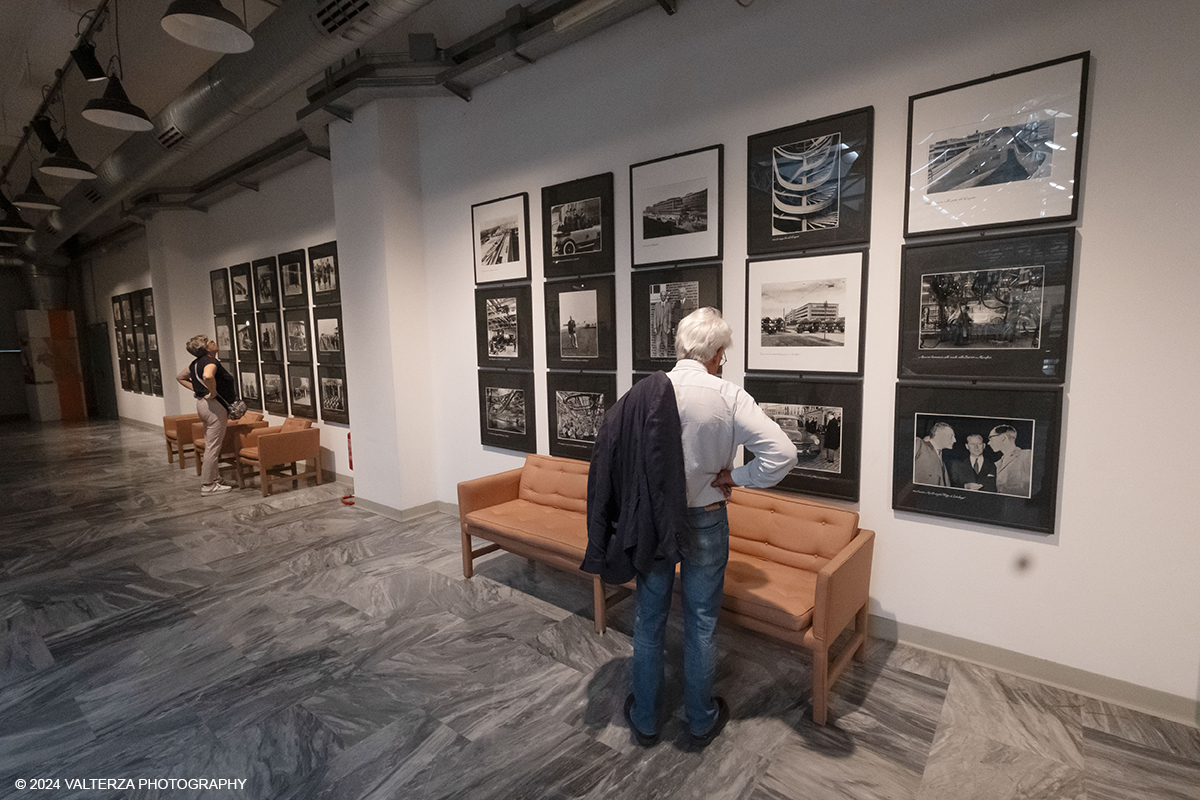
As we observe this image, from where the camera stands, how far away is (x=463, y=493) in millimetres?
4156

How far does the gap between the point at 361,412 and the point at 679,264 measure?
13.0ft

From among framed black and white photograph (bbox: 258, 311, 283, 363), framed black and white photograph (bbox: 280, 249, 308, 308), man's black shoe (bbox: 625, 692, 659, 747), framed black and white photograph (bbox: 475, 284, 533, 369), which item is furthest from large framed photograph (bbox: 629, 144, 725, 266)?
framed black and white photograph (bbox: 258, 311, 283, 363)

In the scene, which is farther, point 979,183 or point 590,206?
point 590,206

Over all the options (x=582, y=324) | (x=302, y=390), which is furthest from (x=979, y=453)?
(x=302, y=390)

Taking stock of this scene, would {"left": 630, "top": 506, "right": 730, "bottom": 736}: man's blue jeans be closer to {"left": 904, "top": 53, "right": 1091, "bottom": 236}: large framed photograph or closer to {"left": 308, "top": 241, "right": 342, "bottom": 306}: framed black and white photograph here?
{"left": 904, "top": 53, "right": 1091, "bottom": 236}: large framed photograph

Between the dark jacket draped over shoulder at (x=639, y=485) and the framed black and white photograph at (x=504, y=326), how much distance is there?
2.57m

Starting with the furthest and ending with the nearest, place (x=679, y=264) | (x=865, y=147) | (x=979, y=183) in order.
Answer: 1. (x=679, y=264)
2. (x=865, y=147)
3. (x=979, y=183)

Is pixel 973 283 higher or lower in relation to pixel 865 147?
lower

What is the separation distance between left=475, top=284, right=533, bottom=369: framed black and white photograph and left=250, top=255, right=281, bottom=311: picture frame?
4307 millimetres

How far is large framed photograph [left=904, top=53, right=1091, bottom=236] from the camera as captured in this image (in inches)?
99.0

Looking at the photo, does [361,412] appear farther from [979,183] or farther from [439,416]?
[979,183]

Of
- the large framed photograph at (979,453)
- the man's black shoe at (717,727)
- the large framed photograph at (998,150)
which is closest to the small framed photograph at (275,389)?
the man's black shoe at (717,727)

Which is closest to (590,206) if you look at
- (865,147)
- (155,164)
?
(865,147)

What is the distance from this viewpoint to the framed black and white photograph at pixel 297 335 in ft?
24.2
